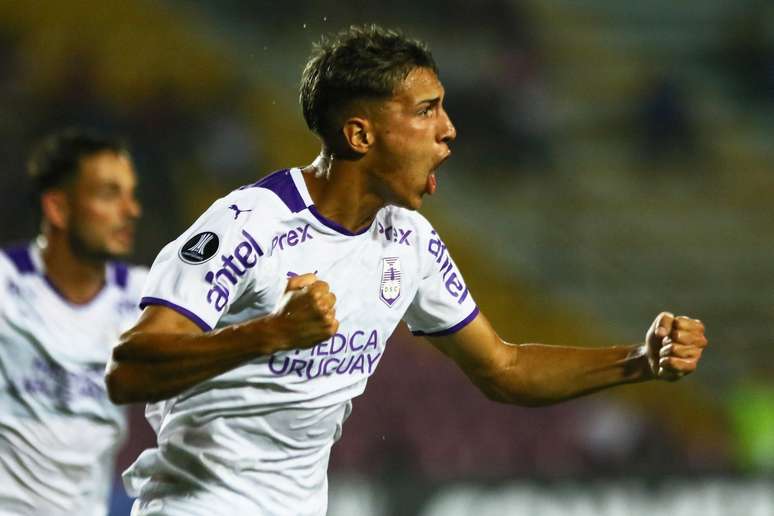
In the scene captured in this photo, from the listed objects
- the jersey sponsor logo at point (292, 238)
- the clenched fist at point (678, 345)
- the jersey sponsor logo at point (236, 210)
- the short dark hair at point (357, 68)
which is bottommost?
the clenched fist at point (678, 345)

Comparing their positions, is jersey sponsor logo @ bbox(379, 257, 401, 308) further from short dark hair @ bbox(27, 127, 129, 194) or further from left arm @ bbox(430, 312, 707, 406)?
short dark hair @ bbox(27, 127, 129, 194)

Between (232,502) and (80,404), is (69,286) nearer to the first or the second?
(80,404)

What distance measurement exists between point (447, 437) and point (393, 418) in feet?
1.43

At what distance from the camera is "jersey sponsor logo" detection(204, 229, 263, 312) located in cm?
325

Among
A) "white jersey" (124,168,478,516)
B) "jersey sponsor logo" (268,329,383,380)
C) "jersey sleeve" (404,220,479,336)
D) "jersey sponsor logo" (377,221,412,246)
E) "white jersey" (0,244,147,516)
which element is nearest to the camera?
"white jersey" (124,168,478,516)

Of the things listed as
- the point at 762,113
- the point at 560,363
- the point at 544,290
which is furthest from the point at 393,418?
the point at 762,113

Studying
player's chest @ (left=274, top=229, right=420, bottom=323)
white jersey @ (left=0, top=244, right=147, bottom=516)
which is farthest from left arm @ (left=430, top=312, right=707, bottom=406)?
white jersey @ (left=0, top=244, right=147, bottom=516)

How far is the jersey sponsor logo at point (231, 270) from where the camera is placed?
3.25m

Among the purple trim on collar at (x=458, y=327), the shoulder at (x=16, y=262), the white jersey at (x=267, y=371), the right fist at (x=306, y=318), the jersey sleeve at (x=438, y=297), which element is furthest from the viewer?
the shoulder at (x=16, y=262)

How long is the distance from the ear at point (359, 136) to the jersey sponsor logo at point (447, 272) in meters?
0.47

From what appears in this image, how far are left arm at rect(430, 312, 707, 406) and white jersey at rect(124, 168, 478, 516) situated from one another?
440 millimetres

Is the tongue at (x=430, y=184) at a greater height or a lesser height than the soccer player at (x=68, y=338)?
greater

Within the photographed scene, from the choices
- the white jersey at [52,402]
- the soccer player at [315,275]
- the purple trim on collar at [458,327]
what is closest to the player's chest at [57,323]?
the white jersey at [52,402]

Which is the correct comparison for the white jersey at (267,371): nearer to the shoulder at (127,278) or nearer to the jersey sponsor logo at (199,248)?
the jersey sponsor logo at (199,248)
